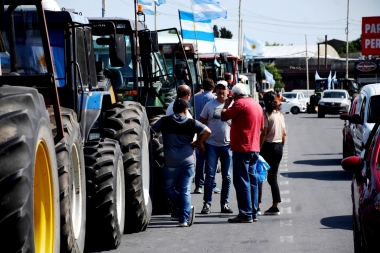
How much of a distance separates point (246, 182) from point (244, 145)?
53 centimetres

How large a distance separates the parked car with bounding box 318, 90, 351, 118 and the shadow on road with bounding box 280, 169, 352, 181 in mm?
34366

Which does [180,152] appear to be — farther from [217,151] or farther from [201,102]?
[201,102]

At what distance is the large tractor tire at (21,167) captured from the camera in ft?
17.5

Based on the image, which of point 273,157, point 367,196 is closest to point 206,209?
point 273,157

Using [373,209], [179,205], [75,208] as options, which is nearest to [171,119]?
[179,205]

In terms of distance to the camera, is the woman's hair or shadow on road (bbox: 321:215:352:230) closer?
shadow on road (bbox: 321:215:352:230)

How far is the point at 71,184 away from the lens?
836cm

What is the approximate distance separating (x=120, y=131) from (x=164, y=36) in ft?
109

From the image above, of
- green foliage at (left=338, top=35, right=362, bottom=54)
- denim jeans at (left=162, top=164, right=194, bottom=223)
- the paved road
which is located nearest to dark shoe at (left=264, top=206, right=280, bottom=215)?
the paved road

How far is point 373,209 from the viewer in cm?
734

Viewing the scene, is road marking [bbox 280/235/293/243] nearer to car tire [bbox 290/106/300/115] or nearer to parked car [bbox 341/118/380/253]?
parked car [bbox 341/118/380/253]

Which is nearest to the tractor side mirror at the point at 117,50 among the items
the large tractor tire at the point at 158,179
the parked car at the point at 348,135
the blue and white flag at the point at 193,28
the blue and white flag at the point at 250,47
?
the large tractor tire at the point at 158,179

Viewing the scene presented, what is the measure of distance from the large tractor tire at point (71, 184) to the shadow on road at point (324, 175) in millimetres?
10272

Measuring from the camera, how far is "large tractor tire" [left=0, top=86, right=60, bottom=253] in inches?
209
